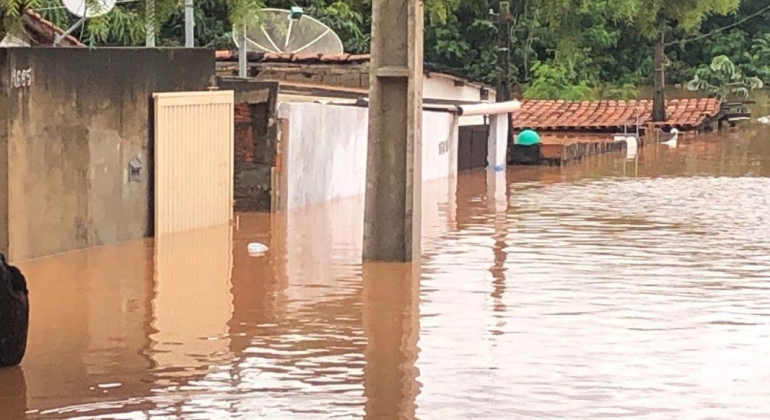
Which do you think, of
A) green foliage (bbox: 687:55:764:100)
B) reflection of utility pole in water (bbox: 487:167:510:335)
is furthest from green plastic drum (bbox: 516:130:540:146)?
green foliage (bbox: 687:55:764:100)

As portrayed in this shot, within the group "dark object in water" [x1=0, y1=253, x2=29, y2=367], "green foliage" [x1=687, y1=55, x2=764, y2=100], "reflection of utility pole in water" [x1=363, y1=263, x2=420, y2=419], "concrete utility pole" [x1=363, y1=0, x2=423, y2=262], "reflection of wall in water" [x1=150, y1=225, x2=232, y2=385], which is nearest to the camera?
"reflection of utility pole in water" [x1=363, y1=263, x2=420, y2=419]

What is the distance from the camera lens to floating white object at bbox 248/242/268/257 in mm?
16681

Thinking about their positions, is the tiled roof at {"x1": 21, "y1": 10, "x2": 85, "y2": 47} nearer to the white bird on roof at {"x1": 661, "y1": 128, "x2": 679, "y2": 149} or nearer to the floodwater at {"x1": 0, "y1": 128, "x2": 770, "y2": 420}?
the floodwater at {"x1": 0, "y1": 128, "x2": 770, "y2": 420}

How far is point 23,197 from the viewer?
15.4 m

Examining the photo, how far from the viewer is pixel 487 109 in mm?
30547

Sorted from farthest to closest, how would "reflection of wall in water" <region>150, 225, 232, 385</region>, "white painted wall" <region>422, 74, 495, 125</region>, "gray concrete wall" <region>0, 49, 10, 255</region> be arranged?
"white painted wall" <region>422, 74, 495, 125</region>, "gray concrete wall" <region>0, 49, 10, 255</region>, "reflection of wall in water" <region>150, 225, 232, 385</region>

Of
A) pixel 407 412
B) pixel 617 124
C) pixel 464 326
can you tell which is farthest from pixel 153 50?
pixel 617 124

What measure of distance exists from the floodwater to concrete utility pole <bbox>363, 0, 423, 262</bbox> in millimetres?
423

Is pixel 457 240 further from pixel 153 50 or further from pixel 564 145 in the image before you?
pixel 564 145

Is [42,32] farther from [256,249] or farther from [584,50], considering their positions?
[584,50]

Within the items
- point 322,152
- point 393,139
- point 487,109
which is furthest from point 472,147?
point 393,139

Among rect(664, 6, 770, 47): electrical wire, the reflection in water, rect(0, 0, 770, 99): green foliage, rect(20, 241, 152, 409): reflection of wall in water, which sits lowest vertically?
the reflection in water

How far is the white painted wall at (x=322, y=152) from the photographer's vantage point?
69.3ft

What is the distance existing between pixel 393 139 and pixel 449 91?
18.6 metres
